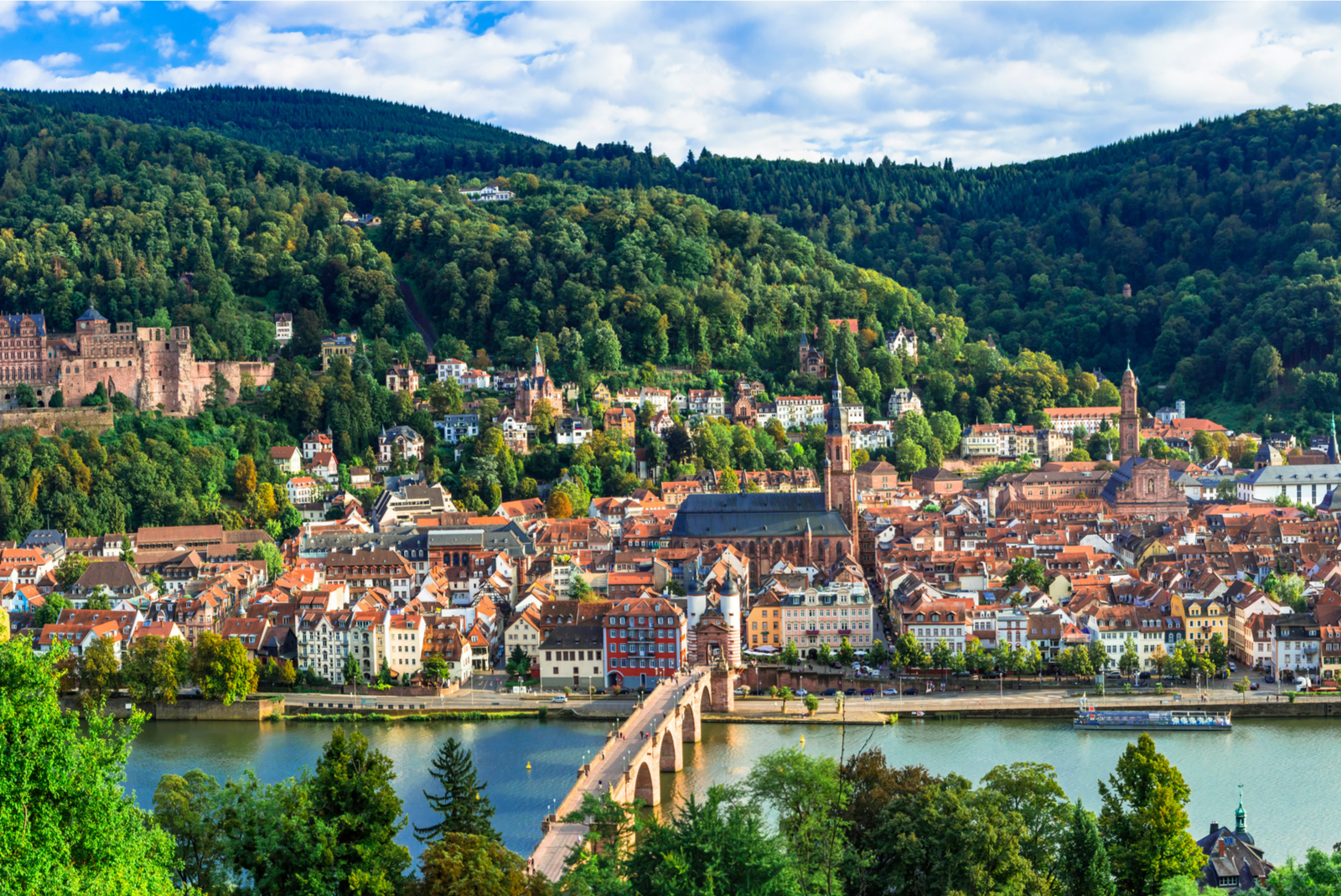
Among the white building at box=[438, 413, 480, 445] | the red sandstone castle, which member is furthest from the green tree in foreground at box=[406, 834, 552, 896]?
the red sandstone castle

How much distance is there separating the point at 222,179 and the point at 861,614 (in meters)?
59.4

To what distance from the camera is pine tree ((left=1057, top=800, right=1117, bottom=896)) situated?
1931cm

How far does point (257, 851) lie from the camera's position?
18.3 meters

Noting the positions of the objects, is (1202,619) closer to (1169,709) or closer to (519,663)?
(1169,709)

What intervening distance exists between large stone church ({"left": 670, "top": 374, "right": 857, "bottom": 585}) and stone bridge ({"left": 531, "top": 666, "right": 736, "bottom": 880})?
38.4 ft

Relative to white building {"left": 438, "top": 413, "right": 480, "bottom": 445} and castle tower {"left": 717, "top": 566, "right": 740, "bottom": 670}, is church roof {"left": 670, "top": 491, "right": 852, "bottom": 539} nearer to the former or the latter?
castle tower {"left": 717, "top": 566, "right": 740, "bottom": 670}

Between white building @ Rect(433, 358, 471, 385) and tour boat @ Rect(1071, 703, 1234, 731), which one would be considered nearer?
tour boat @ Rect(1071, 703, 1234, 731)

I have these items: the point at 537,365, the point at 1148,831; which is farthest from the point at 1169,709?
the point at 537,365

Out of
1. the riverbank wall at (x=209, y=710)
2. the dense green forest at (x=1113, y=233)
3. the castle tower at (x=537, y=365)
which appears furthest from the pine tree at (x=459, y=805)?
the dense green forest at (x=1113, y=233)

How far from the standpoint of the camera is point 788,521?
48812 millimetres

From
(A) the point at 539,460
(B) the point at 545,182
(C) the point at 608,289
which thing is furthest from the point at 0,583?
(B) the point at 545,182

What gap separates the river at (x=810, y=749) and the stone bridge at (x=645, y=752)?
2.10ft

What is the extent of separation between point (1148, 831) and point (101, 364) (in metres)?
52.2

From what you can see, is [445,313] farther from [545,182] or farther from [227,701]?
[227,701]
